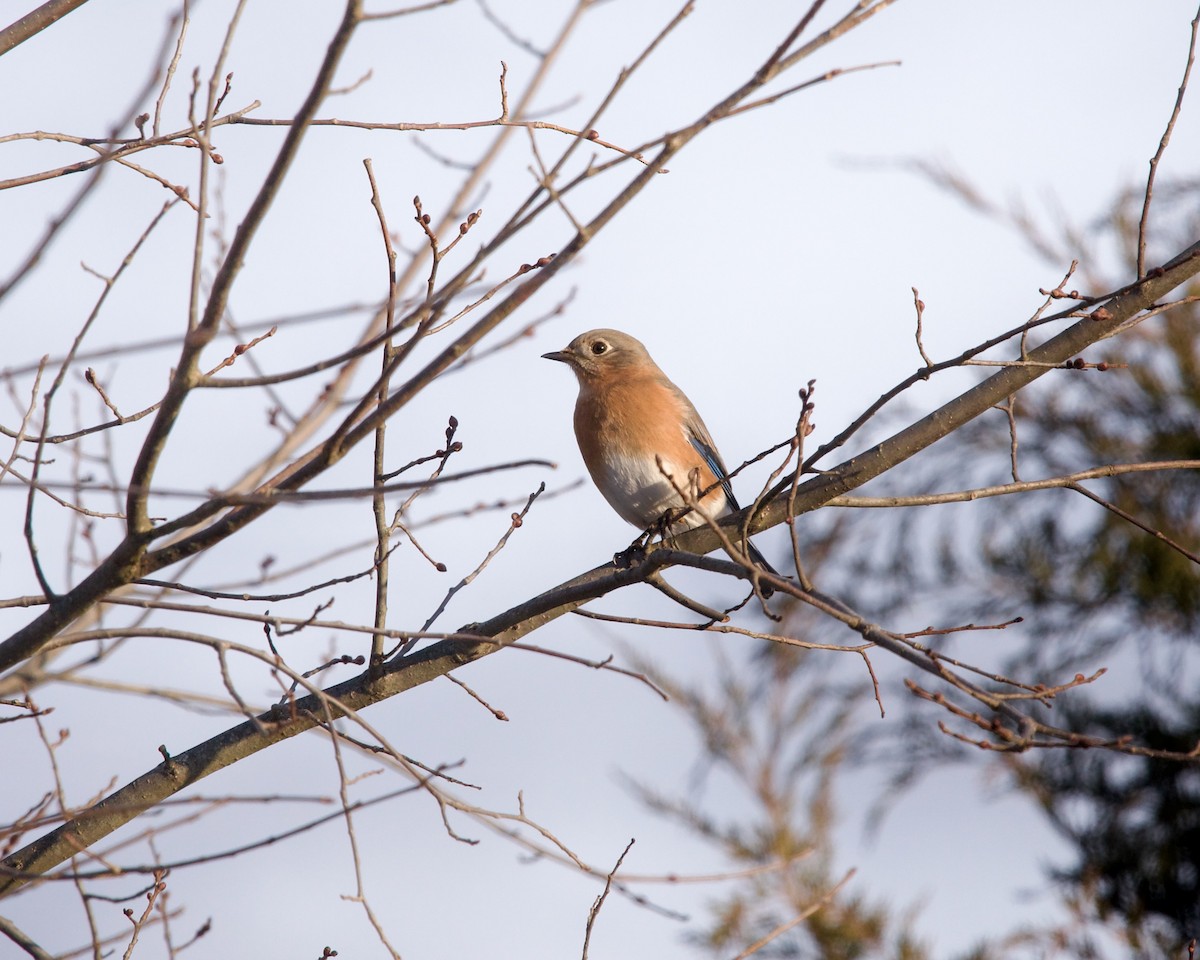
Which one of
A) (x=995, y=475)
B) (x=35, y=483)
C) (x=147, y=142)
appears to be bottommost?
(x=35, y=483)

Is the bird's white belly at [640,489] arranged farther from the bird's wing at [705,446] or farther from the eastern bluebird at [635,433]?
the bird's wing at [705,446]

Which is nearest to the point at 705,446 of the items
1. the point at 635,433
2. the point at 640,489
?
the point at 635,433

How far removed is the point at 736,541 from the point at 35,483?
2.03 meters

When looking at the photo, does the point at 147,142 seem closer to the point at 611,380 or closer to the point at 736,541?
the point at 736,541

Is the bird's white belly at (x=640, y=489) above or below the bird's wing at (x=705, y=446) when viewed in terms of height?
below

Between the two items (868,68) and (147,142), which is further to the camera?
(147,142)

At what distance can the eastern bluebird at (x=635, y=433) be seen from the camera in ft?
18.4

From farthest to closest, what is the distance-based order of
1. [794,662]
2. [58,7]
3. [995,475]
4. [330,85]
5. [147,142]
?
[995,475]
[794,662]
[147,142]
[58,7]
[330,85]

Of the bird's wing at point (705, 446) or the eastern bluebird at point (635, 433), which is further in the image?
the bird's wing at point (705, 446)

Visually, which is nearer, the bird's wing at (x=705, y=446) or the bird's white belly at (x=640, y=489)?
the bird's white belly at (x=640, y=489)

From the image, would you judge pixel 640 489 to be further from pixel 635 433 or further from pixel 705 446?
pixel 705 446

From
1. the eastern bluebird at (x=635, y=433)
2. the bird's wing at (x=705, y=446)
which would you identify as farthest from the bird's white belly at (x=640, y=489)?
the bird's wing at (x=705, y=446)

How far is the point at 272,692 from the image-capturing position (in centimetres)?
380

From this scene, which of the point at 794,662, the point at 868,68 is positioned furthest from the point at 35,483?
the point at 794,662
